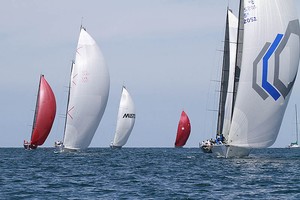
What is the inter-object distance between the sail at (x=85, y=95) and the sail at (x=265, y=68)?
76.8 ft

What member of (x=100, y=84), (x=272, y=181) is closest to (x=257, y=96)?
(x=272, y=181)

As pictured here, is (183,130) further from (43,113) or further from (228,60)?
(228,60)

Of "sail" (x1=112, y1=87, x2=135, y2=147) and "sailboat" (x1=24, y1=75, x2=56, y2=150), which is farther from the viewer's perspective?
"sail" (x1=112, y1=87, x2=135, y2=147)

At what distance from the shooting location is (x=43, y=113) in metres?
79.6

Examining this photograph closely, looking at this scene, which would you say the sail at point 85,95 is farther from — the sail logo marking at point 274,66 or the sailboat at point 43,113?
the sail logo marking at point 274,66

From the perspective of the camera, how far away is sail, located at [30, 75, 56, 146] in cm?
7975

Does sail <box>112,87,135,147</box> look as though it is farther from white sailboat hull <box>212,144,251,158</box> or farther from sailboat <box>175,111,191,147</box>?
white sailboat hull <box>212,144,251,158</box>

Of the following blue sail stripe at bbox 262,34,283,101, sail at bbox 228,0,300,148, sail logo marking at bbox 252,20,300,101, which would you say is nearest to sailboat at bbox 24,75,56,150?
sail at bbox 228,0,300,148

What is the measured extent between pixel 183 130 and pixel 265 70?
248 feet

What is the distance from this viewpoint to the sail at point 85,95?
65750mm

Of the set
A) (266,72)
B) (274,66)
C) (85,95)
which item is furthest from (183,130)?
(274,66)

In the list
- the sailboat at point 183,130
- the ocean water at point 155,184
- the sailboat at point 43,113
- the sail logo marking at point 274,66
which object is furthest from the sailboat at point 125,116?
the ocean water at point 155,184

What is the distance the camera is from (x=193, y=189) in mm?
29500

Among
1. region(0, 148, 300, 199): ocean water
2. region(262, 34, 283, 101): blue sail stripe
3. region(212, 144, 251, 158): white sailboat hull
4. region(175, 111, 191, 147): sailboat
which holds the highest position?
region(262, 34, 283, 101): blue sail stripe
